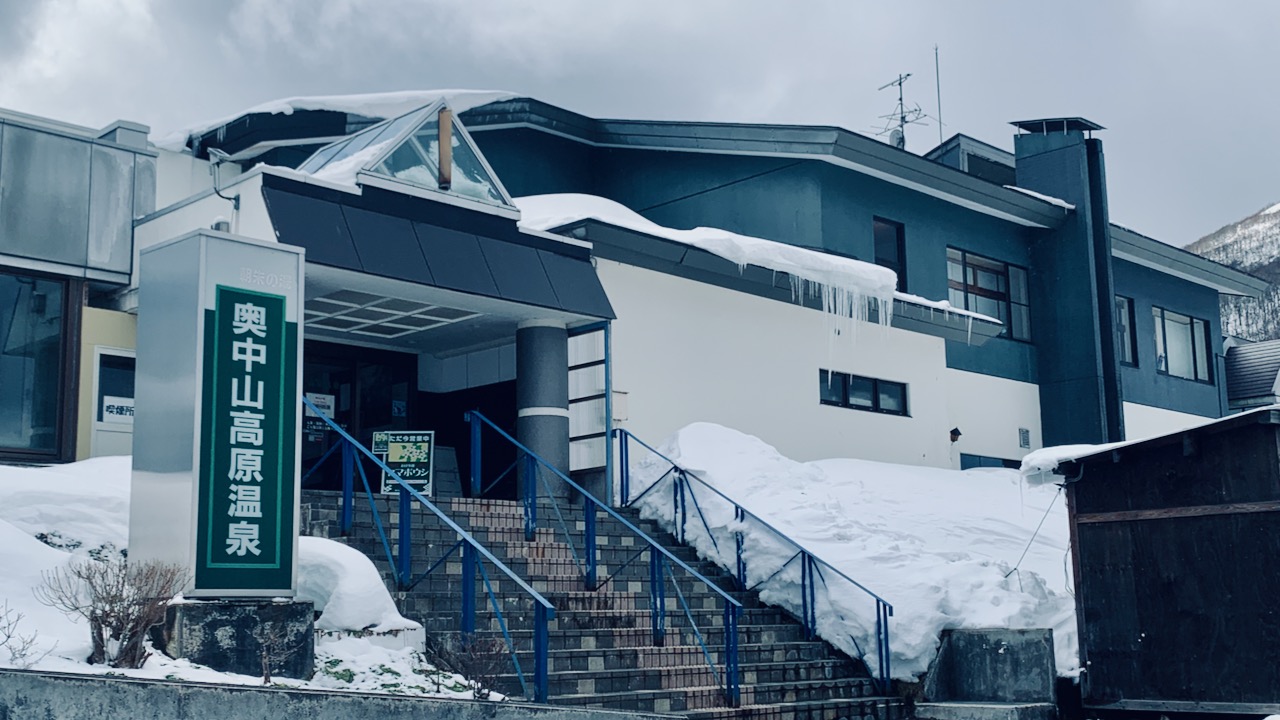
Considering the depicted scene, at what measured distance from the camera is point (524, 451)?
14289 millimetres

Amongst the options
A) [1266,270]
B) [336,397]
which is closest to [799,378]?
[336,397]

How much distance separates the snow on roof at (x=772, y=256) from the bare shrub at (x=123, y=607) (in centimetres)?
892

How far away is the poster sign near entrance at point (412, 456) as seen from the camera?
15.0m

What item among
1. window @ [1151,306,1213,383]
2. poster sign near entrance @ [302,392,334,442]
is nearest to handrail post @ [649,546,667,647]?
poster sign near entrance @ [302,392,334,442]

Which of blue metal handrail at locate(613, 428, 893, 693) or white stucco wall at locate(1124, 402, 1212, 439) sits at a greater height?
white stucco wall at locate(1124, 402, 1212, 439)

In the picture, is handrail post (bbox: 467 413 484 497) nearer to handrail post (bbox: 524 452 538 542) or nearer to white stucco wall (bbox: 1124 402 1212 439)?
handrail post (bbox: 524 452 538 542)

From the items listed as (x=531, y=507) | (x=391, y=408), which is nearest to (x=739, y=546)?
(x=531, y=507)

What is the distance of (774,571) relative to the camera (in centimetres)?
1394

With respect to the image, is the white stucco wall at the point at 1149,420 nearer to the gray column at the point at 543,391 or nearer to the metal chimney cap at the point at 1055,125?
the metal chimney cap at the point at 1055,125

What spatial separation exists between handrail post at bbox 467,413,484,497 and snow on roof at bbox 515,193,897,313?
10.3 feet

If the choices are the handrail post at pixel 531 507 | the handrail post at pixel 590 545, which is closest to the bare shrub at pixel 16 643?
the handrail post at pixel 590 545

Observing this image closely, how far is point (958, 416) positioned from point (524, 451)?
10.9 metres

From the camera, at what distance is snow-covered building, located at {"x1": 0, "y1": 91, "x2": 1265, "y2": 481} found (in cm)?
1394

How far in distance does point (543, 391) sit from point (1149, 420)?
16777 mm
